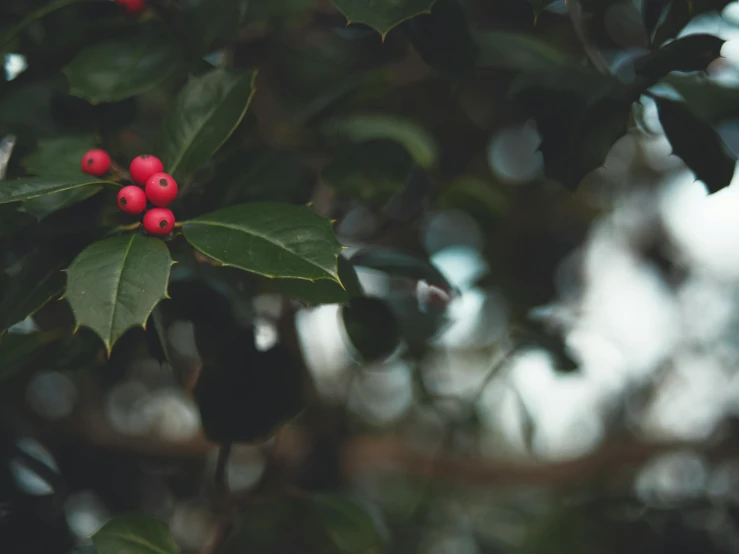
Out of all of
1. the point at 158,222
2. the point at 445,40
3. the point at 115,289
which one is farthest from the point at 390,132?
the point at 115,289

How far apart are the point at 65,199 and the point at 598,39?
5.46 feet

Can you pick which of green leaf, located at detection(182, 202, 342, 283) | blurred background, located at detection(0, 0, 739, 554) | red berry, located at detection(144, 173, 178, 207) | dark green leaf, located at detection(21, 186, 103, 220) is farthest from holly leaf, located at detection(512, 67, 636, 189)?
dark green leaf, located at detection(21, 186, 103, 220)

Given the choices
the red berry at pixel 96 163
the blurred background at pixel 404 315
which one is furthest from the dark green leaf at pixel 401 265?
the red berry at pixel 96 163

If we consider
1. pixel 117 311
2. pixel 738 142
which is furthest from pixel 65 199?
pixel 738 142

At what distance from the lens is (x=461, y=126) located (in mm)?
2297

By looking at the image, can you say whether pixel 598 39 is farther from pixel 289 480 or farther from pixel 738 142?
pixel 289 480

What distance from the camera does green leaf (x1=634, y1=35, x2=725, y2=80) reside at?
881mm

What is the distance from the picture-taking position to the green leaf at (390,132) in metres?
1.46

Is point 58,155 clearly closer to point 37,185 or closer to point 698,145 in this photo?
point 37,185

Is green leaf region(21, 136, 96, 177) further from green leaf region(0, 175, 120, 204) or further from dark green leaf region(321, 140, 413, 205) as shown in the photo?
dark green leaf region(321, 140, 413, 205)

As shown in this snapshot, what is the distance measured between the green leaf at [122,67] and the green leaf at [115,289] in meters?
0.36

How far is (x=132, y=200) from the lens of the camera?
83cm

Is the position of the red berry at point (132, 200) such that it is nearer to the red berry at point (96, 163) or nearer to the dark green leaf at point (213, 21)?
the red berry at point (96, 163)

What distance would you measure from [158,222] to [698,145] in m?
0.79
